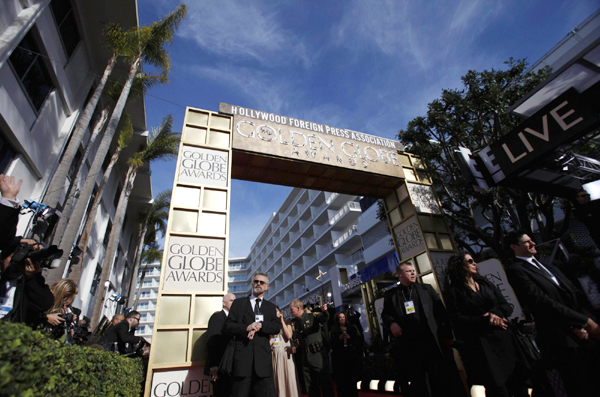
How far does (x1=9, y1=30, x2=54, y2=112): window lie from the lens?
8396 millimetres

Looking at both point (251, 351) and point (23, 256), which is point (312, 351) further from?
point (23, 256)

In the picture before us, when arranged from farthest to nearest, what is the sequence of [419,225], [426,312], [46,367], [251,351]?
[419,225] → [426,312] → [251,351] → [46,367]

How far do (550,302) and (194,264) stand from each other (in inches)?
202

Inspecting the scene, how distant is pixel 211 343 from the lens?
446 centimetres

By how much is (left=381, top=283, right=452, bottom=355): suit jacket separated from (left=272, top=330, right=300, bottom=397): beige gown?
2.25 meters

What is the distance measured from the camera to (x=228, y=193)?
6.55m

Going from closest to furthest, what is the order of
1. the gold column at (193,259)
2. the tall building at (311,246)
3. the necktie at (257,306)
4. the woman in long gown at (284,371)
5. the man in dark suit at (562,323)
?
the man in dark suit at (562,323), the necktie at (257,306), the gold column at (193,259), the woman in long gown at (284,371), the tall building at (311,246)

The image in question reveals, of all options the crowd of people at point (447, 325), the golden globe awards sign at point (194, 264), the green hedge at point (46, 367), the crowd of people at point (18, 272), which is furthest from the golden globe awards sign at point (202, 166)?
the green hedge at point (46, 367)

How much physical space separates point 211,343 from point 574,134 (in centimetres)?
670

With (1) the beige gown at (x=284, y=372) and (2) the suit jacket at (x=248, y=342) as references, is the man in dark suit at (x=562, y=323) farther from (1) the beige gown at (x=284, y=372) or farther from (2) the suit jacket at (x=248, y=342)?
(1) the beige gown at (x=284, y=372)

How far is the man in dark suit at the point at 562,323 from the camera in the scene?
249 centimetres

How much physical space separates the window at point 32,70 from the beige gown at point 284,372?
32.1 ft

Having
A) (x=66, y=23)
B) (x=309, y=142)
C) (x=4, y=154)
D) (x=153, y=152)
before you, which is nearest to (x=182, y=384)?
(x=309, y=142)

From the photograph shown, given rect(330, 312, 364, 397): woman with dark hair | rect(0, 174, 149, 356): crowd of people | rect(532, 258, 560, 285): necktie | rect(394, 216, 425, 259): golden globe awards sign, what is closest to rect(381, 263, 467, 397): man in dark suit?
rect(532, 258, 560, 285): necktie
